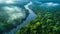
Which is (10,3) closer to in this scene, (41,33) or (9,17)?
(9,17)

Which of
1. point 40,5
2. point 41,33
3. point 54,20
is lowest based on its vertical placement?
point 41,33

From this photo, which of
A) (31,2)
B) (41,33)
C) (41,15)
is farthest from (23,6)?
(41,33)

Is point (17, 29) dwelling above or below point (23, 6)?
below

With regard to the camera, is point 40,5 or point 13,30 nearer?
point 13,30

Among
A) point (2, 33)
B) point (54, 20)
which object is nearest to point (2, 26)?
point (2, 33)

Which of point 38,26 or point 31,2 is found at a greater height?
point 31,2

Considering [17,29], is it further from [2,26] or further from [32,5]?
[32,5]
